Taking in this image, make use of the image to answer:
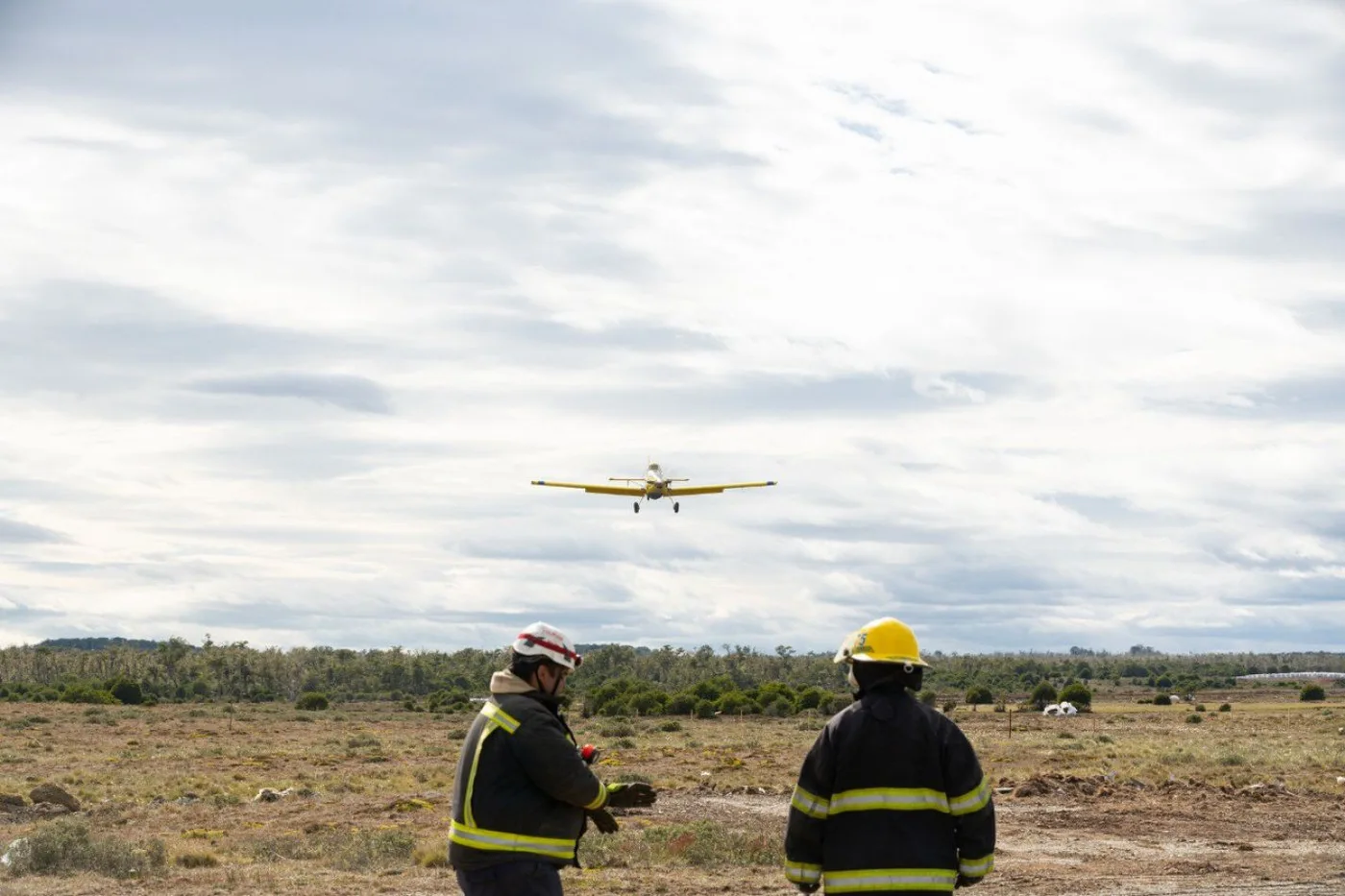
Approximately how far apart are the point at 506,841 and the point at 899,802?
1.74 meters

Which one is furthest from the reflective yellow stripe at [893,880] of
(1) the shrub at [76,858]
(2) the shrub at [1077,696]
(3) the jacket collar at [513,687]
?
(2) the shrub at [1077,696]

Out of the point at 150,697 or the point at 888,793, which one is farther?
the point at 150,697

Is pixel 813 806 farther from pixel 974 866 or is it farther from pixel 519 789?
pixel 519 789

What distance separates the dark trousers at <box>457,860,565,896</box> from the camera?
20.5 ft

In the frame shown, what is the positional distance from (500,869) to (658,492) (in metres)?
53.9

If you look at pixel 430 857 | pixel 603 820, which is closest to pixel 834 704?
pixel 430 857

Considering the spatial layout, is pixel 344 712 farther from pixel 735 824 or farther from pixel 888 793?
pixel 888 793

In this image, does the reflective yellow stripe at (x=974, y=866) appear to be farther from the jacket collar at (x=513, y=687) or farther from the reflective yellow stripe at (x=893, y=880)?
the jacket collar at (x=513, y=687)

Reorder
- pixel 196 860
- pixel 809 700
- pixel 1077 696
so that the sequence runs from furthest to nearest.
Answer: pixel 1077 696, pixel 809 700, pixel 196 860

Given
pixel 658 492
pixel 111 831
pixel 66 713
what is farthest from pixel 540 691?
pixel 66 713

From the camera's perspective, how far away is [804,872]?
6.11m

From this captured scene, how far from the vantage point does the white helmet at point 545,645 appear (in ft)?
21.0

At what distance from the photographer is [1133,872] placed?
1666 centimetres

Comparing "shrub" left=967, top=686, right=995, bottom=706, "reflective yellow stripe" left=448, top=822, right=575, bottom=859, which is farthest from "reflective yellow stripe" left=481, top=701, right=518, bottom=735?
"shrub" left=967, top=686, right=995, bottom=706
